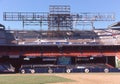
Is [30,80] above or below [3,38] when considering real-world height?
below

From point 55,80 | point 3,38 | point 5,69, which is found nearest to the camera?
point 55,80

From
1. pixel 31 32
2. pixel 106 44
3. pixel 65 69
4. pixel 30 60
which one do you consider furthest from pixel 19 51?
pixel 106 44

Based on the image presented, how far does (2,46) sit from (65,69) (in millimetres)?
15410

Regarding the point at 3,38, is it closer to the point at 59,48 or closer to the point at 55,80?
the point at 59,48

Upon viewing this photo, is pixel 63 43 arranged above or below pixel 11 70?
above

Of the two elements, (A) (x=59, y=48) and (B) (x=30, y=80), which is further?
(A) (x=59, y=48)

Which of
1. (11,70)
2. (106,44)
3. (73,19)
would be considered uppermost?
(73,19)

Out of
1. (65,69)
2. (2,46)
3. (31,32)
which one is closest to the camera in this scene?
(65,69)

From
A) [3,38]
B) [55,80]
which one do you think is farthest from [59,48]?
[55,80]

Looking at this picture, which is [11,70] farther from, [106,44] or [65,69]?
[106,44]

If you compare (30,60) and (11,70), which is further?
(30,60)

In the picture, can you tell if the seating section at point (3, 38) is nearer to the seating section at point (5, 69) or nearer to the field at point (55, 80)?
the seating section at point (5, 69)

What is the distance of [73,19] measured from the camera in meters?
77.8

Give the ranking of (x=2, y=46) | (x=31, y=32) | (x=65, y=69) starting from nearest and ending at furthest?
(x=65, y=69)
(x=2, y=46)
(x=31, y=32)
